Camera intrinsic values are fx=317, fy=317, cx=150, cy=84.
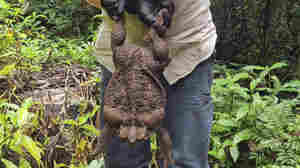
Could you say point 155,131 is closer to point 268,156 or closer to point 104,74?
point 104,74

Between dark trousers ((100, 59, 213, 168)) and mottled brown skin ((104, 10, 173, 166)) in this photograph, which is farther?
dark trousers ((100, 59, 213, 168))

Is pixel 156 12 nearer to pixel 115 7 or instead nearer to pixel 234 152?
pixel 115 7

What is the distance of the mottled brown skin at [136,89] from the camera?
834mm

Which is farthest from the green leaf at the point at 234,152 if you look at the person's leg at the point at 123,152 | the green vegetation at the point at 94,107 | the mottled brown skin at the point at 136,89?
the mottled brown skin at the point at 136,89

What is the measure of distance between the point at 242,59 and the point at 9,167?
2.07 meters

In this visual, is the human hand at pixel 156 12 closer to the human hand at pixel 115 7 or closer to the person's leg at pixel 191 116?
the human hand at pixel 115 7

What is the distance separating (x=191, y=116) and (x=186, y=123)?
0.03 meters

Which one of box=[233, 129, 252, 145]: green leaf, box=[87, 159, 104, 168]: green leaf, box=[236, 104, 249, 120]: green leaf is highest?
box=[236, 104, 249, 120]: green leaf

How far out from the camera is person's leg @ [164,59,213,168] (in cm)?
115

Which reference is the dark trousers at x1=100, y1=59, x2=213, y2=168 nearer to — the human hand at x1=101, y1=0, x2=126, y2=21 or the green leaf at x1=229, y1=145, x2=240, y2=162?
the human hand at x1=101, y1=0, x2=126, y2=21

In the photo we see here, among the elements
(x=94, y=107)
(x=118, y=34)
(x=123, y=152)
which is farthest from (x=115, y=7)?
(x=94, y=107)

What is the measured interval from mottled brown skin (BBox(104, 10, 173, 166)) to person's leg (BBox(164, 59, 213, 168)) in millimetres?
301

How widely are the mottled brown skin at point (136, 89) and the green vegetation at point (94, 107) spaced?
991 mm

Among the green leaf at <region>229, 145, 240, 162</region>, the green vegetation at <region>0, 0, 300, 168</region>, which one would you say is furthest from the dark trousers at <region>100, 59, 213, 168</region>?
the green leaf at <region>229, 145, 240, 162</region>
